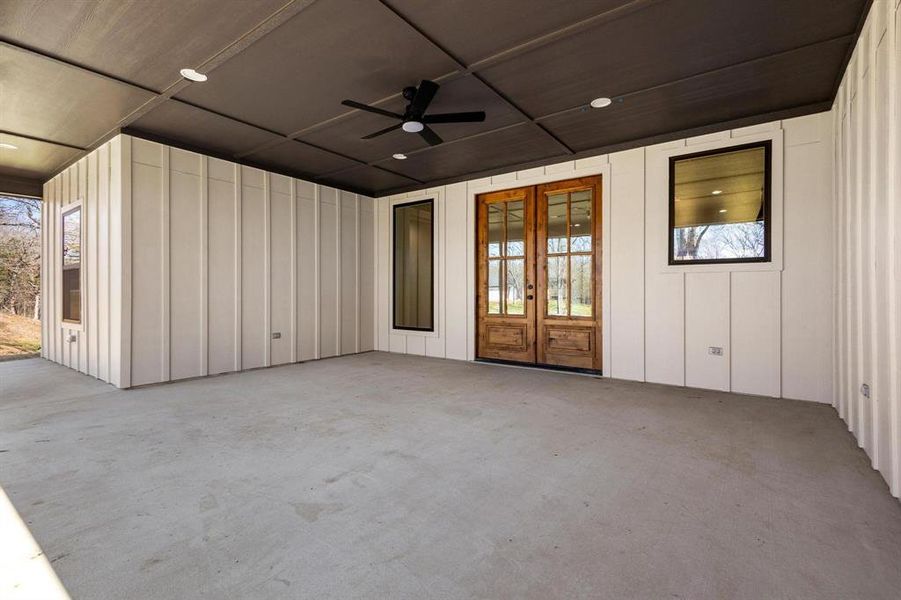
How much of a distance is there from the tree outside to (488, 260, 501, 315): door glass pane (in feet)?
26.9

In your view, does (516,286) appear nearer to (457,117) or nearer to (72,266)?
(457,117)

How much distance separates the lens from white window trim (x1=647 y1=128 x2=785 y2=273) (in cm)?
436

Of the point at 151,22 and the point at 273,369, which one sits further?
the point at 273,369

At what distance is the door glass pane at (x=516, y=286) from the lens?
20.4 ft

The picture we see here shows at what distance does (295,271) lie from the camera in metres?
6.52

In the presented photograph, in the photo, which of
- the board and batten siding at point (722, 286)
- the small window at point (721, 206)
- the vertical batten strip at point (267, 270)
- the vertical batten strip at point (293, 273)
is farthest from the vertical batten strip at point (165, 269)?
the small window at point (721, 206)

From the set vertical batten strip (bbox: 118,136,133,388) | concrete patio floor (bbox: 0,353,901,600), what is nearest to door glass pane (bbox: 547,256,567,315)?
concrete patio floor (bbox: 0,353,901,600)

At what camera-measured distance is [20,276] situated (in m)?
7.65

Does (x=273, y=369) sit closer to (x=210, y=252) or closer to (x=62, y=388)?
(x=210, y=252)

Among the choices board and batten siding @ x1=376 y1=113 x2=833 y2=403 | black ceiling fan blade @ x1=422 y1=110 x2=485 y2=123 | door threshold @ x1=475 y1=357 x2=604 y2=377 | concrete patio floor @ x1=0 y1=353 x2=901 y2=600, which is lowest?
concrete patio floor @ x1=0 y1=353 x2=901 y2=600

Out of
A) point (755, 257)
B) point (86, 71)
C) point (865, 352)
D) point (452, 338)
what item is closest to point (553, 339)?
point (452, 338)

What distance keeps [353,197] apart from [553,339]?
441 cm

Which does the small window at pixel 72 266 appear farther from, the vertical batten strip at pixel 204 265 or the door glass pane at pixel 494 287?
the door glass pane at pixel 494 287

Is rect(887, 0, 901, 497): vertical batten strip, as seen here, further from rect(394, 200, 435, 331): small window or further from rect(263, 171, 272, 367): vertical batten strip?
rect(263, 171, 272, 367): vertical batten strip
